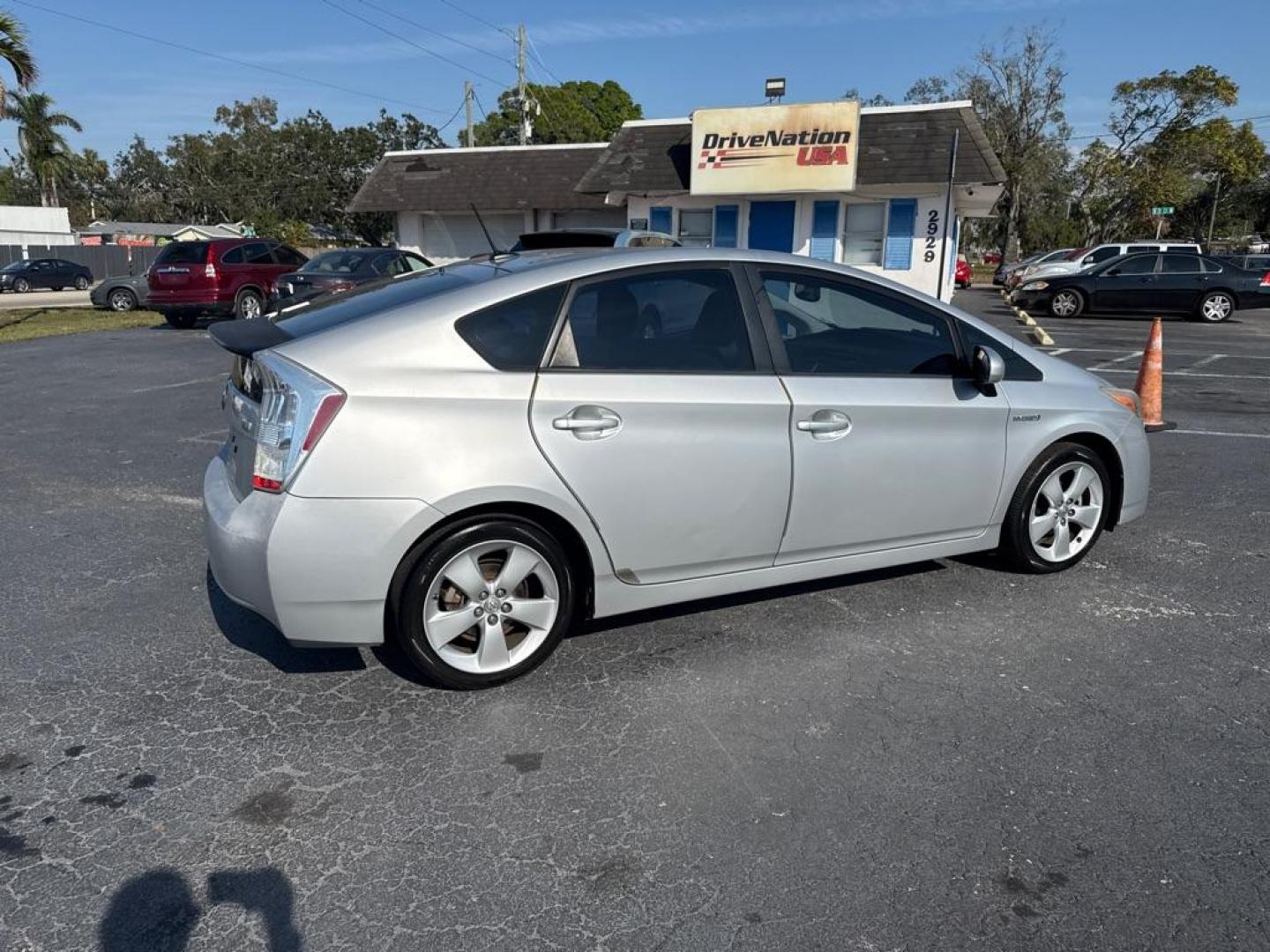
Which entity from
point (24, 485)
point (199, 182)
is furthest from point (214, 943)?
point (199, 182)

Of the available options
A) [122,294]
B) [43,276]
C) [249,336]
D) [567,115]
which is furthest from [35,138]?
[567,115]

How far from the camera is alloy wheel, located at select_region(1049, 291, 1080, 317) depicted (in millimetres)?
20953

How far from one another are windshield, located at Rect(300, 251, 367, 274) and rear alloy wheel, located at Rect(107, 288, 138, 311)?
8498 mm

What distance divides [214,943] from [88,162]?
111410 millimetres

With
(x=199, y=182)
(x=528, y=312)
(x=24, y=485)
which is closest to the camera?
(x=528, y=312)

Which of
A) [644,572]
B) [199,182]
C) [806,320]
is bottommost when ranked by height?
[644,572]

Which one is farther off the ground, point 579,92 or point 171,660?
point 579,92

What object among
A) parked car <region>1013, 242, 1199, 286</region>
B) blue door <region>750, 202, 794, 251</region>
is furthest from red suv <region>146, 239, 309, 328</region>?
parked car <region>1013, 242, 1199, 286</region>

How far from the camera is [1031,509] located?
4.53m

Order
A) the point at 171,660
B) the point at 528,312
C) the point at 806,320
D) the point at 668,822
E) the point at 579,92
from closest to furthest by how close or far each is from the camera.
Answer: the point at 668,822, the point at 528,312, the point at 171,660, the point at 806,320, the point at 579,92

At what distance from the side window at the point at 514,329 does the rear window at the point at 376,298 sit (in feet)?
0.87

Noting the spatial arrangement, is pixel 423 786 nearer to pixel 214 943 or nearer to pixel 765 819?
pixel 214 943

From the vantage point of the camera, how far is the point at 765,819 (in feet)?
9.05

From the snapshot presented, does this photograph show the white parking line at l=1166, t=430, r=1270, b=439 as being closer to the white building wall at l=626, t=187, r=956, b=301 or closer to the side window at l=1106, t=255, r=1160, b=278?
the white building wall at l=626, t=187, r=956, b=301
